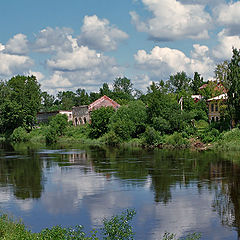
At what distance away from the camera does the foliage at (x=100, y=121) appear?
233 feet

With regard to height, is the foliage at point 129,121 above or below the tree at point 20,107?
below

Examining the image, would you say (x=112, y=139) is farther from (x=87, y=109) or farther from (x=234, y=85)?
(x=87, y=109)

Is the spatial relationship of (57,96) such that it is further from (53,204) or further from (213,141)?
(53,204)

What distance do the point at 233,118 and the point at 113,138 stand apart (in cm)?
1942

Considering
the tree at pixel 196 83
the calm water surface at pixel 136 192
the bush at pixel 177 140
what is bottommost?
the calm water surface at pixel 136 192

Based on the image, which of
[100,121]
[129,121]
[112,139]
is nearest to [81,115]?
[100,121]

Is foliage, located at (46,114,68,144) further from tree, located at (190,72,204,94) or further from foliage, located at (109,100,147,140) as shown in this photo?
tree, located at (190,72,204,94)

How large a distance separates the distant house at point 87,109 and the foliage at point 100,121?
62.0 feet

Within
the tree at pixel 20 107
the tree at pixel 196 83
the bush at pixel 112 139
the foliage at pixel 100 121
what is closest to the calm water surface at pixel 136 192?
the bush at pixel 112 139

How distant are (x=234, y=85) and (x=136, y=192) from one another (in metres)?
29.0

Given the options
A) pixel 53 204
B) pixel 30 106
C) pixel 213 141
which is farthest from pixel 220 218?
pixel 30 106

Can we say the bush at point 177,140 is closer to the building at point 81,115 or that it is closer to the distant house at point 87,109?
the distant house at point 87,109

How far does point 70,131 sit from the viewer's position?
79875mm

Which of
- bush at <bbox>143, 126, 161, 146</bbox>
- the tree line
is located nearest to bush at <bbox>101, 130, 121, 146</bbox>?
the tree line
